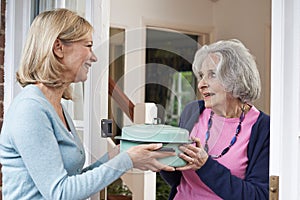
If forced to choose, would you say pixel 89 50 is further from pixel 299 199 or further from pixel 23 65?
pixel 299 199

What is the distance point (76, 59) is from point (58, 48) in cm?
8

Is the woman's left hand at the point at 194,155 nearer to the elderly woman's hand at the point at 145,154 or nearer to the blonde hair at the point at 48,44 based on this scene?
the elderly woman's hand at the point at 145,154

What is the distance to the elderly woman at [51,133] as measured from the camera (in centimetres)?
165

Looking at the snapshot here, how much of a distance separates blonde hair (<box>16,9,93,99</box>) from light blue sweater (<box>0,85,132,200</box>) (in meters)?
0.06

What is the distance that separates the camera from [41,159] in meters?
1.64

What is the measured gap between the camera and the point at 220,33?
4.94 m

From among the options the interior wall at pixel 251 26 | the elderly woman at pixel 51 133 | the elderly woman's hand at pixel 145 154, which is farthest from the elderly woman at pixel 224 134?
the interior wall at pixel 251 26

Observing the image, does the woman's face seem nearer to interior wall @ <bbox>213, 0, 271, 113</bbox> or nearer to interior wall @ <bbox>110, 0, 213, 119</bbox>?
interior wall @ <bbox>110, 0, 213, 119</bbox>

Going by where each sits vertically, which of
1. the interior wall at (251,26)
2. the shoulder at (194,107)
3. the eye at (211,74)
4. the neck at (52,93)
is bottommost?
the shoulder at (194,107)

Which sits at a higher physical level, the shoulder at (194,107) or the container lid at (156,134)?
the shoulder at (194,107)

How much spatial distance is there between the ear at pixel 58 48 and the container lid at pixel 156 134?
35 cm

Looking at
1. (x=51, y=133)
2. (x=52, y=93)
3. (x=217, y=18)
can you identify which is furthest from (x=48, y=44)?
(x=217, y=18)

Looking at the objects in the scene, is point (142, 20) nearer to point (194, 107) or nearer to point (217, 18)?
point (217, 18)

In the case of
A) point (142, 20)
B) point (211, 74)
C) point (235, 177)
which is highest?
point (142, 20)
